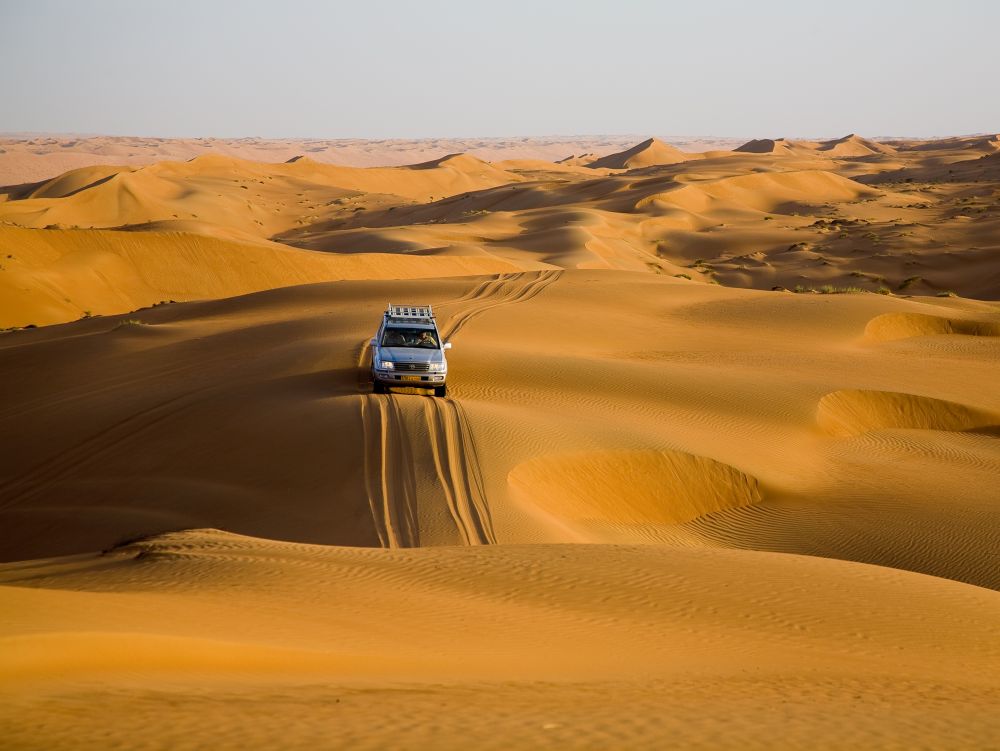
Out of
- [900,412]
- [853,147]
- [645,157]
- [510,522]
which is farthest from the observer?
[853,147]

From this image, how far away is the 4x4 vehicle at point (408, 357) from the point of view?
1702 centimetres

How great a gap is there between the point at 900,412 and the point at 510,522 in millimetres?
10943

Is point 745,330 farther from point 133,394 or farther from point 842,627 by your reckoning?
point 842,627

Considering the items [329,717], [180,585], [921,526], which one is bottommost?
[921,526]

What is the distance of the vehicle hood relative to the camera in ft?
56.1

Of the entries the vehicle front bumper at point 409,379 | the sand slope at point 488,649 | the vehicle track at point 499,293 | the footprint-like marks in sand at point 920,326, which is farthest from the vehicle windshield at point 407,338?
the footprint-like marks in sand at point 920,326

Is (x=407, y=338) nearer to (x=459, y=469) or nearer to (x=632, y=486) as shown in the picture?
(x=459, y=469)

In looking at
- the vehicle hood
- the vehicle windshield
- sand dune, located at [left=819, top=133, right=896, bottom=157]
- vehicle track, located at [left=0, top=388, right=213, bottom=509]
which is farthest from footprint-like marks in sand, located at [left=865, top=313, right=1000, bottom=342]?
sand dune, located at [left=819, top=133, right=896, bottom=157]

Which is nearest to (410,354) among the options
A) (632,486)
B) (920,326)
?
(632,486)

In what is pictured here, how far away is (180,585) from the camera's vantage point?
936 cm

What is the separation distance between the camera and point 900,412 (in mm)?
20625

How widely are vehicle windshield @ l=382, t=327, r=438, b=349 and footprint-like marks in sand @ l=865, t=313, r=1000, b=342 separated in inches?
596

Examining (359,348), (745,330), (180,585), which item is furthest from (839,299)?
(180,585)

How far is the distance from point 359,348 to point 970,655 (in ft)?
47.1
